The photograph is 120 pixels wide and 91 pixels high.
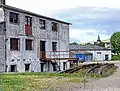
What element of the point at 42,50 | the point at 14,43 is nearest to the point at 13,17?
the point at 14,43

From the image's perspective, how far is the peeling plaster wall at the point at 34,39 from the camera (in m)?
34.4

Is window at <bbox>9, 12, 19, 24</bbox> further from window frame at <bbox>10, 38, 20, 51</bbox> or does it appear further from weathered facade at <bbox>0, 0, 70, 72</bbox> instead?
window frame at <bbox>10, 38, 20, 51</bbox>

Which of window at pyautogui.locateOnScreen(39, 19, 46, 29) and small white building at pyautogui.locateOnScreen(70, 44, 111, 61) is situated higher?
window at pyautogui.locateOnScreen(39, 19, 46, 29)

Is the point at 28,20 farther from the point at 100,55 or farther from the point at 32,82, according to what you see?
the point at 100,55

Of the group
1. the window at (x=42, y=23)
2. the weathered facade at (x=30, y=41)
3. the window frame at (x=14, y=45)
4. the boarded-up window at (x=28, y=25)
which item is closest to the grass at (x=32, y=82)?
the weathered facade at (x=30, y=41)

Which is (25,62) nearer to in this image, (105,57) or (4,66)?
(4,66)

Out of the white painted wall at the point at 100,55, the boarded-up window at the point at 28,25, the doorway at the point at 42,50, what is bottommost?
the white painted wall at the point at 100,55

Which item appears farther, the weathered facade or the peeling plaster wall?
the peeling plaster wall

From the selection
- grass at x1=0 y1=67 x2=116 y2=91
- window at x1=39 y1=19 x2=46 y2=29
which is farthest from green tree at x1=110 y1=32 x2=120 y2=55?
grass at x1=0 y1=67 x2=116 y2=91

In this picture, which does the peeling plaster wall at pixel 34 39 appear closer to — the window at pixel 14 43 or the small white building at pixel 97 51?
the window at pixel 14 43

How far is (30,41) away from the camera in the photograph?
3838 cm

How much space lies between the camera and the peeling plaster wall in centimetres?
3438

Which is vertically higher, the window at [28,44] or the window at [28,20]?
the window at [28,20]

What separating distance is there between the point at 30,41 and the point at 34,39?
98cm
